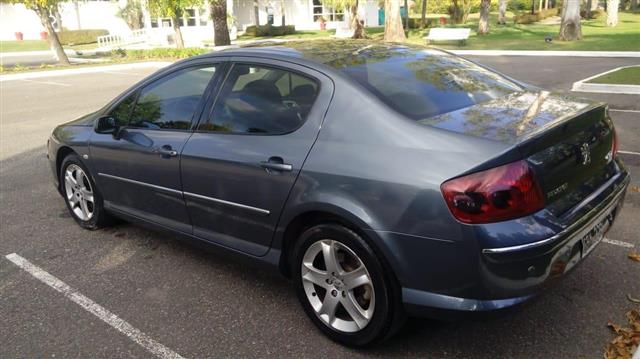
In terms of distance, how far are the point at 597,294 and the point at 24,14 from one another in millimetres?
55861

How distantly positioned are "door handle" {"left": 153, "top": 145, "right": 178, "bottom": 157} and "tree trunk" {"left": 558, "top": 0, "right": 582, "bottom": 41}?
24.5 meters

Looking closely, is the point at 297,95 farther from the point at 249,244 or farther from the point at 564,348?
the point at 564,348

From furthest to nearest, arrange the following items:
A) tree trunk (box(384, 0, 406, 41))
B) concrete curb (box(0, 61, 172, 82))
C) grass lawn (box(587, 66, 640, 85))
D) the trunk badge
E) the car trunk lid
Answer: tree trunk (box(384, 0, 406, 41)) → concrete curb (box(0, 61, 172, 82)) → grass lawn (box(587, 66, 640, 85)) → the trunk badge → the car trunk lid

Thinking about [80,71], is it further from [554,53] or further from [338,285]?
[338,285]

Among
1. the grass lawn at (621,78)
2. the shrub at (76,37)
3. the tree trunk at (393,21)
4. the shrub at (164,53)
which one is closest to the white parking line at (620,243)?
the grass lawn at (621,78)

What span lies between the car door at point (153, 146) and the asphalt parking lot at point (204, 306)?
43 cm

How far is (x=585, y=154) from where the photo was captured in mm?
2877

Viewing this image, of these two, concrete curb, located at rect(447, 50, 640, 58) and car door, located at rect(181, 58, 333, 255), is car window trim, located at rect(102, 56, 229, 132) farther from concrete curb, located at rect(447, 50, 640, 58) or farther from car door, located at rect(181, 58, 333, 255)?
concrete curb, located at rect(447, 50, 640, 58)

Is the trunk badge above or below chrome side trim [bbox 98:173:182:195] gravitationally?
above

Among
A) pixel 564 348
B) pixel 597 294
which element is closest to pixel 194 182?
pixel 564 348

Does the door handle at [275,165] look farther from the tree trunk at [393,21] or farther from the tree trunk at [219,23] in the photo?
the tree trunk at [219,23]

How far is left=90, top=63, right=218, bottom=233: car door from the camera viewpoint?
3.76 m

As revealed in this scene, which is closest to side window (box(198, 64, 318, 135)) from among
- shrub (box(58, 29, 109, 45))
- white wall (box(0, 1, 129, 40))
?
shrub (box(58, 29, 109, 45))

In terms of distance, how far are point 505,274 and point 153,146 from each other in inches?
100
